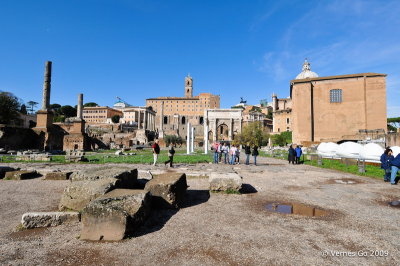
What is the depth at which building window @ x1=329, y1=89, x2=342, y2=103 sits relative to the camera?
34.4 metres

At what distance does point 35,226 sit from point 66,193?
933mm

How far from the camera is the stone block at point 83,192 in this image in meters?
4.40

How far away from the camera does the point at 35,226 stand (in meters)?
3.71

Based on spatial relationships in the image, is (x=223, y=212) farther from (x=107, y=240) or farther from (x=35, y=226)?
(x=35, y=226)

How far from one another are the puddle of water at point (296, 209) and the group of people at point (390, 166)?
5.61 metres

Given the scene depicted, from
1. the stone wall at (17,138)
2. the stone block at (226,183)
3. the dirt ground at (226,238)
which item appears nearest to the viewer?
the dirt ground at (226,238)

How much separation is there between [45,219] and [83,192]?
2.67 feet

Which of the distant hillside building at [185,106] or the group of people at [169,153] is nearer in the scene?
the group of people at [169,153]

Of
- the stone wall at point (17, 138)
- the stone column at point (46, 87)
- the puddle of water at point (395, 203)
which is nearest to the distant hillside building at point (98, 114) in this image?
the stone column at point (46, 87)

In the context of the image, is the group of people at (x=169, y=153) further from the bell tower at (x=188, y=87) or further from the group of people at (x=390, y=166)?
the bell tower at (x=188, y=87)

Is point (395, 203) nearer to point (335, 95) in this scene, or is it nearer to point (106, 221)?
point (106, 221)

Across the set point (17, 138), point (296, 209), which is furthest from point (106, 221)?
point (17, 138)

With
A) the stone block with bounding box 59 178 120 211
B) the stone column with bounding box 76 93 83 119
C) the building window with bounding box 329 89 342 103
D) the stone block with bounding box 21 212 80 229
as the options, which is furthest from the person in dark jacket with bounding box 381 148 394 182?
the stone column with bounding box 76 93 83 119

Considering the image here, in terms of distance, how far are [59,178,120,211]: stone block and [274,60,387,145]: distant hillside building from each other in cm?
3320
